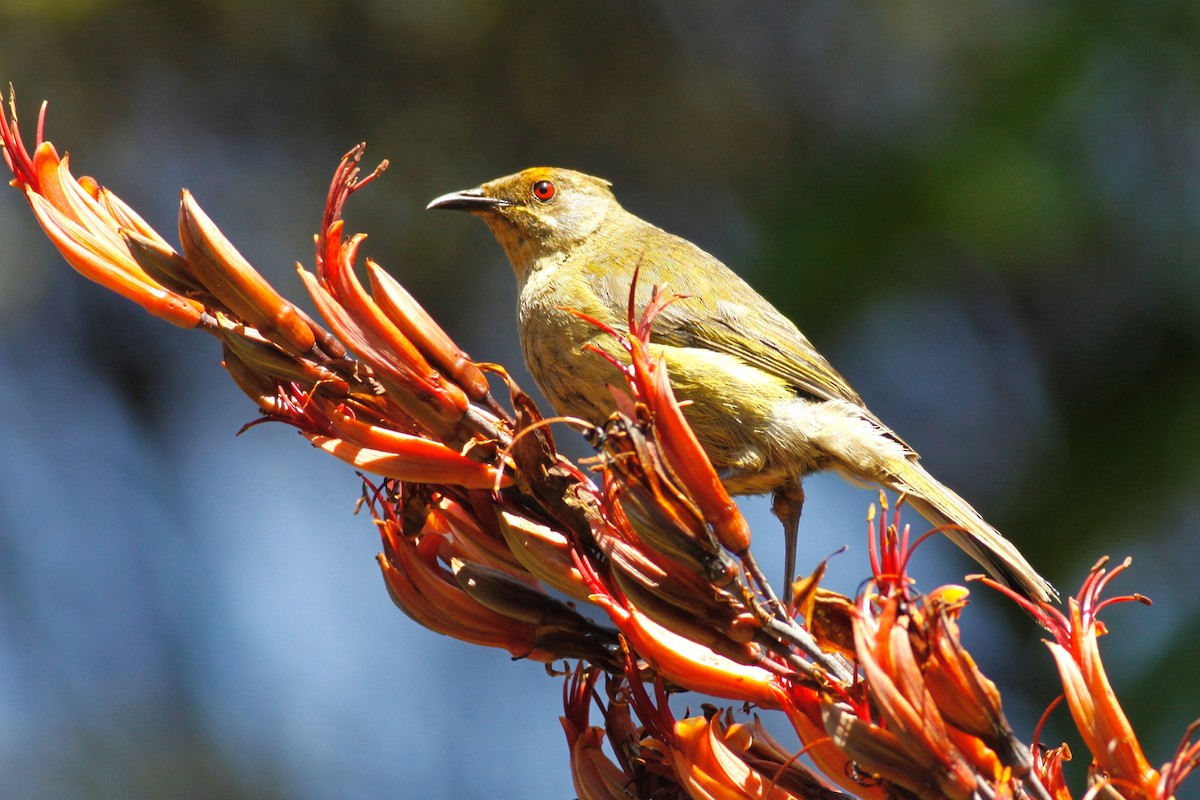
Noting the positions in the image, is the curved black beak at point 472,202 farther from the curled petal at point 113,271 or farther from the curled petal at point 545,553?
the curled petal at point 545,553

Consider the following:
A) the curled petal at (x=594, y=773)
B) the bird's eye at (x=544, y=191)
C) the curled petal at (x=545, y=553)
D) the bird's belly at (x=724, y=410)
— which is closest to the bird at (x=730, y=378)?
the bird's belly at (x=724, y=410)

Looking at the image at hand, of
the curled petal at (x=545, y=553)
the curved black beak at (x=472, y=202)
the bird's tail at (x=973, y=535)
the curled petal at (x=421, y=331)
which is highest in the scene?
the curved black beak at (x=472, y=202)

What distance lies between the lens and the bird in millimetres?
3869

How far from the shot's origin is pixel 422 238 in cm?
696

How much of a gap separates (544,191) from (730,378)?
137 centimetres

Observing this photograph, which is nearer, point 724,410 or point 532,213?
point 724,410

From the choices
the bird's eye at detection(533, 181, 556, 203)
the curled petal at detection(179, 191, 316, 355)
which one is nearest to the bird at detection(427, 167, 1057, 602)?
the bird's eye at detection(533, 181, 556, 203)

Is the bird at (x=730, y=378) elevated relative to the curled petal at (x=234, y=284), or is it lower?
lower

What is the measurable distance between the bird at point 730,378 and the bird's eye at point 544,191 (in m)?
0.20

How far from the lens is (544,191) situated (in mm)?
5047

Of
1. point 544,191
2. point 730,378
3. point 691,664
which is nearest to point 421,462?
point 691,664

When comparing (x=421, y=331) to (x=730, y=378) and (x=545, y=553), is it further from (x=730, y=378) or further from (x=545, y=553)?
(x=730, y=378)

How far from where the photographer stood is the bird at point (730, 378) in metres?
3.87

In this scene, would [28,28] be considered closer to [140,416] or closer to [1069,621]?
[140,416]
